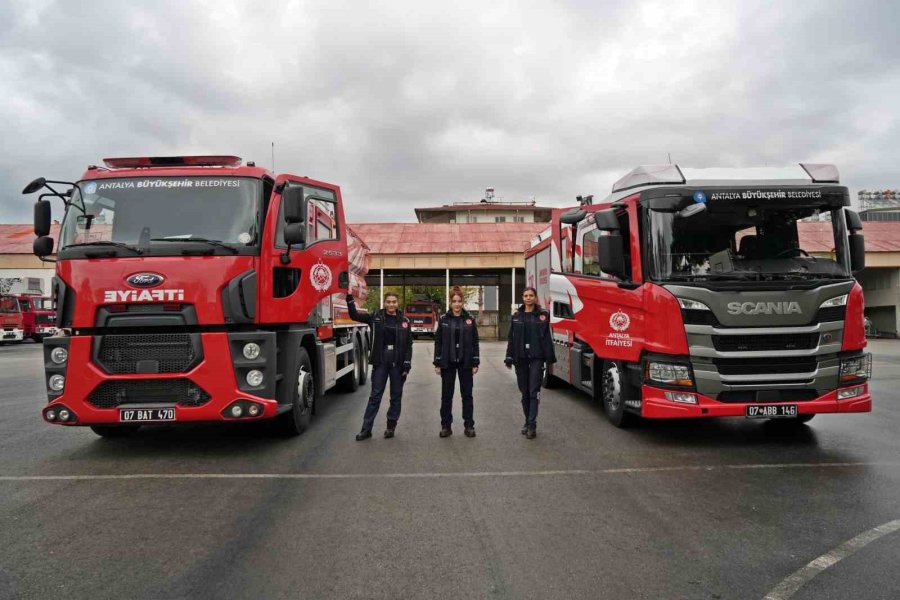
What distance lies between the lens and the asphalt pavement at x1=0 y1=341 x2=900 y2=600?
329cm

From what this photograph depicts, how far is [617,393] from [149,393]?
5.00 meters

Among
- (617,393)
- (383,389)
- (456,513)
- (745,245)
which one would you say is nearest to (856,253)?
(745,245)

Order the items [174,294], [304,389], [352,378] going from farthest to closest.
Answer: [352,378] < [304,389] < [174,294]

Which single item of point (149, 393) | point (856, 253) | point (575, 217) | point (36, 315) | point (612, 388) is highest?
point (575, 217)

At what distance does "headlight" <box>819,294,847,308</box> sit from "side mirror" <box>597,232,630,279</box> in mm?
1860

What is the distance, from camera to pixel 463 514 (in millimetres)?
4348

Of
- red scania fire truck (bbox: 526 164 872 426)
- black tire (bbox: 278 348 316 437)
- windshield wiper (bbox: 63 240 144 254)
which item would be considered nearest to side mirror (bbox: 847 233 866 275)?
red scania fire truck (bbox: 526 164 872 426)

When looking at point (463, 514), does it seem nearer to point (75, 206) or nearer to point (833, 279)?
point (833, 279)

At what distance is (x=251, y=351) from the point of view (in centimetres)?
595

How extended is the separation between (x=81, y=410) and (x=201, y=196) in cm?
232

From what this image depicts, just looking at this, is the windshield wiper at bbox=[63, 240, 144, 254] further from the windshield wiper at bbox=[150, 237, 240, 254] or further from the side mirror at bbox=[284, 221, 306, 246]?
the side mirror at bbox=[284, 221, 306, 246]

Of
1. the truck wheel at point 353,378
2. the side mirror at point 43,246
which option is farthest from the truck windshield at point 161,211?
the truck wheel at point 353,378

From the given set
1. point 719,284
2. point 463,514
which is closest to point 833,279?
point 719,284

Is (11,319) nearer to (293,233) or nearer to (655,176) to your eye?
(293,233)
